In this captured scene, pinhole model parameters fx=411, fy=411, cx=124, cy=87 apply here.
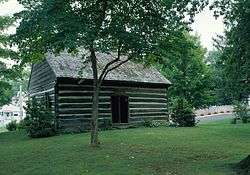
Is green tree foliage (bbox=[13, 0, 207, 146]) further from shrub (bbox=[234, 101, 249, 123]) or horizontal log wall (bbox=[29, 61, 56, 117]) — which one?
shrub (bbox=[234, 101, 249, 123])

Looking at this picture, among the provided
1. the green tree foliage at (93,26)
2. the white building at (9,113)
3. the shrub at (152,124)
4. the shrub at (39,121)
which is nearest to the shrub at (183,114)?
the shrub at (152,124)

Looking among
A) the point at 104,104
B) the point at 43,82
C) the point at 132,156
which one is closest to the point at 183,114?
the point at 104,104

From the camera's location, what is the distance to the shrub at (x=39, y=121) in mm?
24531

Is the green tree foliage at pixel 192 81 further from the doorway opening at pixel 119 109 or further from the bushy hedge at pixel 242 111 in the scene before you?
the doorway opening at pixel 119 109

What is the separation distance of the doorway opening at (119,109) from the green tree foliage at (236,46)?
53.6 feet

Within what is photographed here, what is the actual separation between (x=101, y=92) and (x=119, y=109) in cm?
221

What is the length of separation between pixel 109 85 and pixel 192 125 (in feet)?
23.4

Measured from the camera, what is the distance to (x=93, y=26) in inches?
651

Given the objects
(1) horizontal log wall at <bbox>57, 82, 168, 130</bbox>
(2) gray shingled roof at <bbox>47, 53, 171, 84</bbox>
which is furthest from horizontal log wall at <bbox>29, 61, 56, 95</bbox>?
(1) horizontal log wall at <bbox>57, 82, 168, 130</bbox>

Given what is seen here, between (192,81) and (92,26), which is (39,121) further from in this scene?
(192,81)

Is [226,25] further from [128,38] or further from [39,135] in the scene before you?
[39,135]

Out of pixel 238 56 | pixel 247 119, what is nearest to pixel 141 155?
pixel 238 56

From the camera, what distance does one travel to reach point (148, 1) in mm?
17172

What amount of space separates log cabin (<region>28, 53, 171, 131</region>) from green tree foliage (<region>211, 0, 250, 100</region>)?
12580 millimetres
